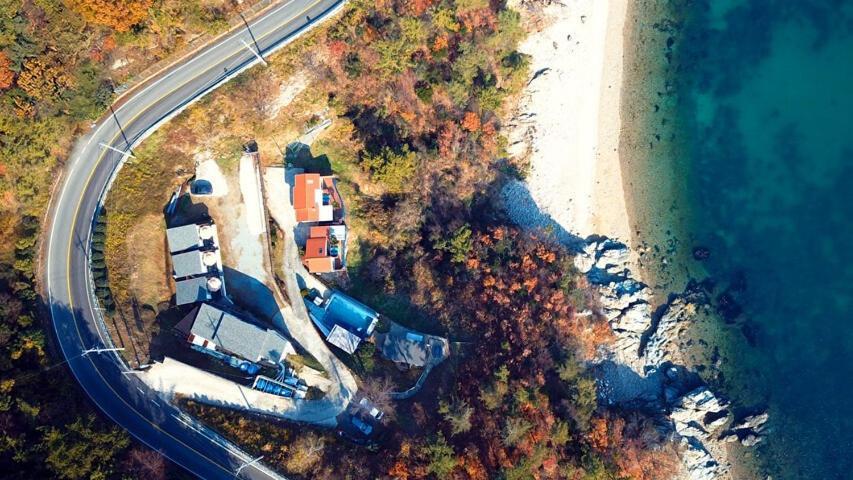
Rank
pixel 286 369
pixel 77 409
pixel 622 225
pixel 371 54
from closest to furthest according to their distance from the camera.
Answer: pixel 77 409
pixel 286 369
pixel 371 54
pixel 622 225

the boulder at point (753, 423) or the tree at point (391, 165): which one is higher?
the tree at point (391, 165)

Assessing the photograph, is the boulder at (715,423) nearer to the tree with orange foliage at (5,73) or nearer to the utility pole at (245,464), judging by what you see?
the utility pole at (245,464)

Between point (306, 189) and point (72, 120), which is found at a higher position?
point (72, 120)

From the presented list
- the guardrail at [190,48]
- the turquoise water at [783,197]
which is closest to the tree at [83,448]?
the guardrail at [190,48]

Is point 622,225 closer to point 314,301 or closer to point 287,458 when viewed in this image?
point 314,301

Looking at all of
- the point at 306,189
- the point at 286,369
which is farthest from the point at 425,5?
the point at 286,369

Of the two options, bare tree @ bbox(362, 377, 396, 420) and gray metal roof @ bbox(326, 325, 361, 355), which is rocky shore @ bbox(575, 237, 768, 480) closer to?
bare tree @ bbox(362, 377, 396, 420)

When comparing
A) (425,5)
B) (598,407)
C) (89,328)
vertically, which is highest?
(425,5)
